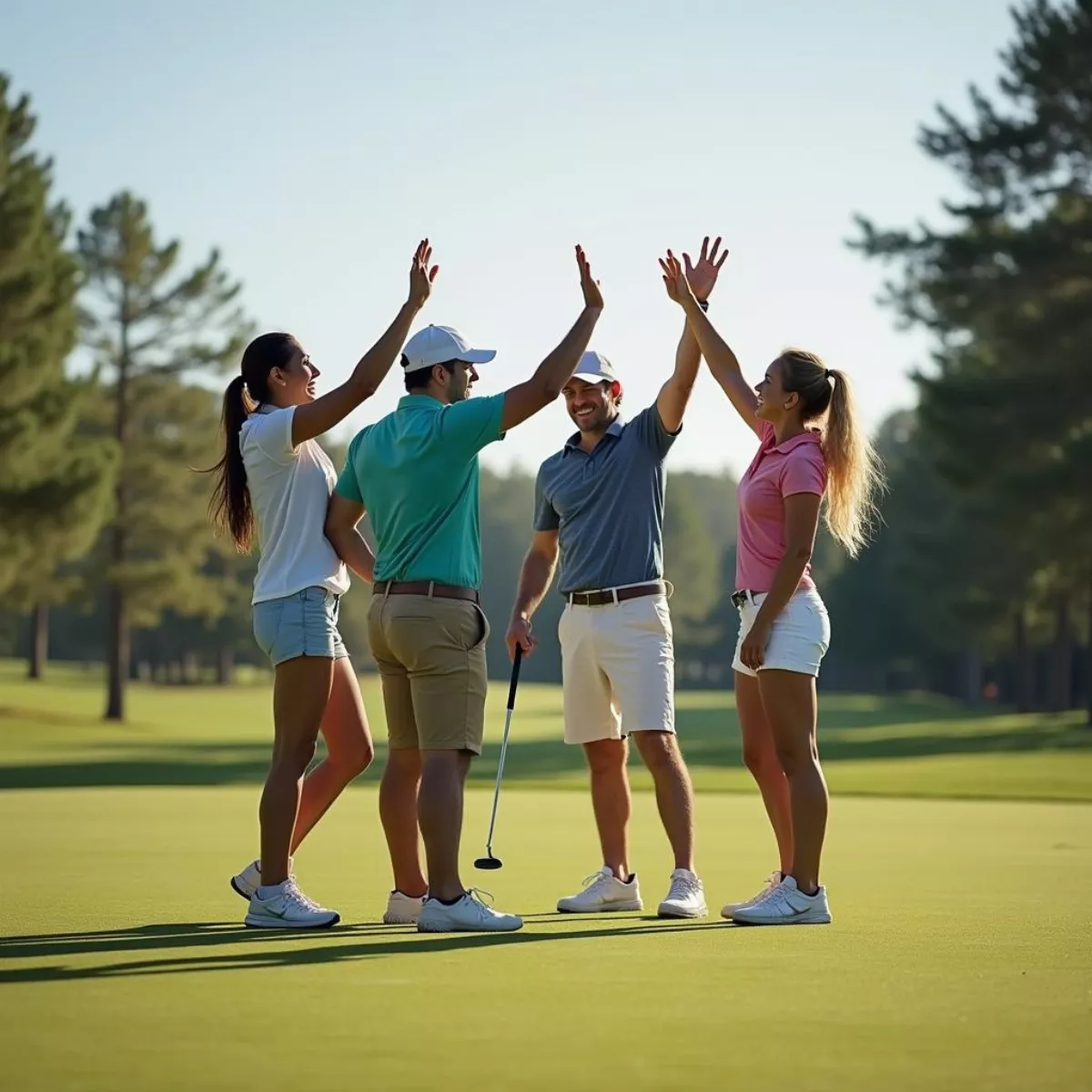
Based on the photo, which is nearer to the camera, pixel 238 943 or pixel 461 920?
pixel 238 943

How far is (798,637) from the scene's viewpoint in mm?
7051

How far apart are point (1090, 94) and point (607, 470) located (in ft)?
100

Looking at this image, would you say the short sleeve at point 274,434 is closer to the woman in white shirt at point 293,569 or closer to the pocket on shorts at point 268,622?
the woman in white shirt at point 293,569

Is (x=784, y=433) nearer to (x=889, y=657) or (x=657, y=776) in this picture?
(x=657, y=776)

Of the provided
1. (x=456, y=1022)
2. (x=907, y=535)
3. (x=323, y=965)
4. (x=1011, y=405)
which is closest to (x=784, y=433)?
(x=323, y=965)

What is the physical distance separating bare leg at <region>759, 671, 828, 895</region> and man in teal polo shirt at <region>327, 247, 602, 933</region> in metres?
1.10

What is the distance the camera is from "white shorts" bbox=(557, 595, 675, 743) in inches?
295

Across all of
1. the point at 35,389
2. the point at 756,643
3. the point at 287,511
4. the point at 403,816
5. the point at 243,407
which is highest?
the point at 35,389

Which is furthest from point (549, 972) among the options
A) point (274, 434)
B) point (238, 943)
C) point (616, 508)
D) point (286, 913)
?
point (616, 508)

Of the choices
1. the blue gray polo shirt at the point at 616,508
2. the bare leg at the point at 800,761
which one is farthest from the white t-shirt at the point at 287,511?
the bare leg at the point at 800,761

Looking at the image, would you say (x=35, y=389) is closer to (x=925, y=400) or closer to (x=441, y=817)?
(x=925, y=400)

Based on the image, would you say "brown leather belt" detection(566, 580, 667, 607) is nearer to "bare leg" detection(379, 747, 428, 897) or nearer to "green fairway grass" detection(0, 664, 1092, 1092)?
"bare leg" detection(379, 747, 428, 897)

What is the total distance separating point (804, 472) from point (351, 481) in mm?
1684

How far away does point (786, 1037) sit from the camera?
4426 millimetres
